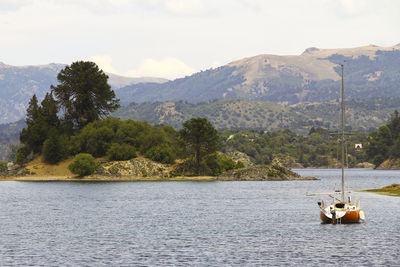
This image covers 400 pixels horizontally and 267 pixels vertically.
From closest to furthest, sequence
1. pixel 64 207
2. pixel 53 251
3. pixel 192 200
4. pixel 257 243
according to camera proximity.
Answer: pixel 53 251, pixel 257 243, pixel 64 207, pixel 192 200

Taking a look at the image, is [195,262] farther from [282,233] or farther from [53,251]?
[282,233]

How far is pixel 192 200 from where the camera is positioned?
434ft

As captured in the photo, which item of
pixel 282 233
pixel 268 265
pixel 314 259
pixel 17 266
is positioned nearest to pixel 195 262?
pixel 268 265

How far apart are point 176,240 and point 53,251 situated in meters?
14.4

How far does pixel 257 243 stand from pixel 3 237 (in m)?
29.9

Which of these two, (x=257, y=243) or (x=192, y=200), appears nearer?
(x=257, y=243)

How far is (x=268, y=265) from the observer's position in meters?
54.5

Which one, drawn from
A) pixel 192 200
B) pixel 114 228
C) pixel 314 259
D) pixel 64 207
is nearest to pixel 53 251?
pixel 114 228

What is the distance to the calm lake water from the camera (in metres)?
57.8

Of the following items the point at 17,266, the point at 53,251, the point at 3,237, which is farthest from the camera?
the point at 3,237

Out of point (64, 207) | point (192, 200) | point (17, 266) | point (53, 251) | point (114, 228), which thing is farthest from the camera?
point (192, 200)

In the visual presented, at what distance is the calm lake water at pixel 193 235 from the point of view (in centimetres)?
5784

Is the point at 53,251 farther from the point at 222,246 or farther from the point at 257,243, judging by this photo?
the point at 257,243

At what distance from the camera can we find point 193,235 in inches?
2936
